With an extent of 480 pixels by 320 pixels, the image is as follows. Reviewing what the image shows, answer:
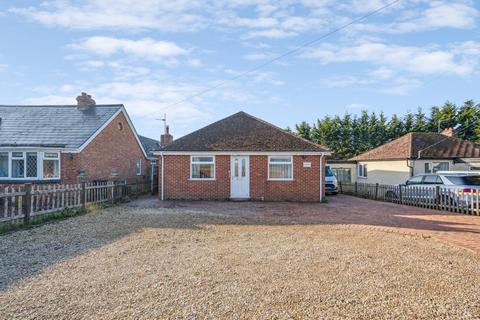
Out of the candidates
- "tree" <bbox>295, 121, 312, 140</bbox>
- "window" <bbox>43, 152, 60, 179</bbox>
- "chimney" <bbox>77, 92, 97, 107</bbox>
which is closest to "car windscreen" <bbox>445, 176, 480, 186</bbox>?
"window" <bbox>43, 152, 60, 179</bbox>

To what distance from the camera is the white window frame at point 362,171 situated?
90.9ft

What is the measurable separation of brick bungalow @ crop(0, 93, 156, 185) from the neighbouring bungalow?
1852 cm

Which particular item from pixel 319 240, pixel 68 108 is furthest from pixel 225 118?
pixel 319 240

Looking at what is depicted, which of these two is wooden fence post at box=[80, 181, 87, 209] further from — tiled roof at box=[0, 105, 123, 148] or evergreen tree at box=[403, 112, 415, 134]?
evergreen tree at box=[403, 112, 415, 134]

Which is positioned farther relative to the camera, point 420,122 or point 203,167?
point 420,122

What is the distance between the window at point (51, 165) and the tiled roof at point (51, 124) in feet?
1.85

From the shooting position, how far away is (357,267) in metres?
5.70

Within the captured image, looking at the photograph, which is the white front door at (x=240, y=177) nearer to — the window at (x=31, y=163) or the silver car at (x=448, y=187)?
the silver car at (x=448, y=187)

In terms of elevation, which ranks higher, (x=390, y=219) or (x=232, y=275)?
(x=232, y=275)

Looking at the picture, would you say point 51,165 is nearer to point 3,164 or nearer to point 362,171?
point 3,164

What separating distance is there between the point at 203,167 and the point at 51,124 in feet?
30.6

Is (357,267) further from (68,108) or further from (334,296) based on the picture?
(68,108)

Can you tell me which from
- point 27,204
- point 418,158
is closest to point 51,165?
point 27,204

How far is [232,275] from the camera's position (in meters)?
5.28
